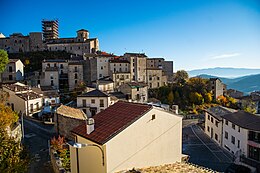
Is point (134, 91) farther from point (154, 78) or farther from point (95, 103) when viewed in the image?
point (154, 78)

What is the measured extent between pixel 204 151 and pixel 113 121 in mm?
18509

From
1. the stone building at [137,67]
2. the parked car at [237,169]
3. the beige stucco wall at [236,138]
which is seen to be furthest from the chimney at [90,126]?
the stone building at [137,67]

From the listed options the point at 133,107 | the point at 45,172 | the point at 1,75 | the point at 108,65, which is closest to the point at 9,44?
the point at 1,75

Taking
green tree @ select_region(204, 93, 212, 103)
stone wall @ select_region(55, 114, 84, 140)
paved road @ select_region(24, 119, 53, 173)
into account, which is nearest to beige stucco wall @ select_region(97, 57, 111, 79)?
paved road @ select_region(24, 119, 53, 173)

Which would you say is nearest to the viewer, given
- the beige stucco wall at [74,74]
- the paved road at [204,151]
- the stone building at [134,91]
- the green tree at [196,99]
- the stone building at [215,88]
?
the paved road at [204,151]

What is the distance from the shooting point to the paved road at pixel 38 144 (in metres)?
15.8

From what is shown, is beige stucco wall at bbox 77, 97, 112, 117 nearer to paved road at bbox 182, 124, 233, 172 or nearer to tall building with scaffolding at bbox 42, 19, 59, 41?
paved road at bbox 182, 124, 233, 172

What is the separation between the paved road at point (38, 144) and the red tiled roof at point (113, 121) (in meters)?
6.87

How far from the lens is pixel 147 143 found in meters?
11.0

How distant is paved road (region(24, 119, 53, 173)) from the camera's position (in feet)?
51.8

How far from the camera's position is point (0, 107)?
16.4m

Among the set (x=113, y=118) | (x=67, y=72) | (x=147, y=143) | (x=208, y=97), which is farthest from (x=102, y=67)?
(x=147, y=143)

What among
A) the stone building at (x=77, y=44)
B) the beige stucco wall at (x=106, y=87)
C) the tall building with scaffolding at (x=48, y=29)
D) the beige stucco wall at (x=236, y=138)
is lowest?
the beige stucco wall at (x=236, y=138)

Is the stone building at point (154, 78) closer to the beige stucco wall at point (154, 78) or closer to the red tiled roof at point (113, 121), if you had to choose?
the beige stucco wall at point (154, 78)
